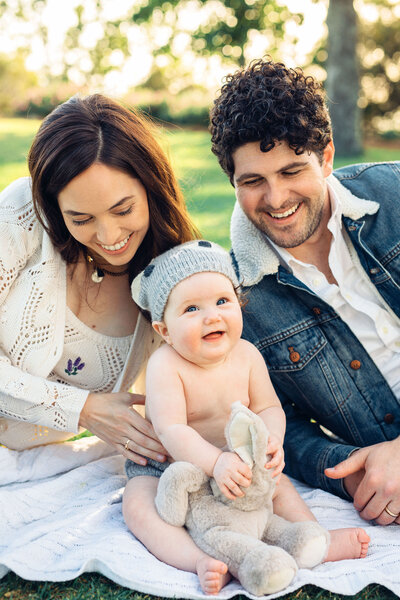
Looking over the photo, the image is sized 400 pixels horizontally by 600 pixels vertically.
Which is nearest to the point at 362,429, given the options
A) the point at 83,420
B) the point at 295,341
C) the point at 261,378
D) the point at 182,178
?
the point at 295,341

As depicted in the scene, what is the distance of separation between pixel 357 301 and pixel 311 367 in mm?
392

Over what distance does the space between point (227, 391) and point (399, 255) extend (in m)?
1.17

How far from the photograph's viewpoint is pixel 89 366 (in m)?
3.16

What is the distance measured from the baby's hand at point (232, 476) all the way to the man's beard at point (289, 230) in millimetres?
1196

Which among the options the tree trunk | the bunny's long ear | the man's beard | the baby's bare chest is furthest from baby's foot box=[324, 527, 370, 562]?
the tree trunk

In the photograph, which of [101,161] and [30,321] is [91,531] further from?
[101,161]

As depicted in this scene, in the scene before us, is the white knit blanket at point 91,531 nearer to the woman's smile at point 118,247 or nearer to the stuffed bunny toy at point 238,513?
the stuffed bunny toy at point 238,513

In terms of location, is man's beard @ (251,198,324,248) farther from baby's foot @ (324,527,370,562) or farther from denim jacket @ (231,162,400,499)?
baby's foot @ (324,527,370,562)

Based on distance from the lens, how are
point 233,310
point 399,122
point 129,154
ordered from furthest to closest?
point 399,122
point 129,154
point 233,310

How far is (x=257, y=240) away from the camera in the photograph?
318cm

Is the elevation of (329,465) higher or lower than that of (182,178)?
lower

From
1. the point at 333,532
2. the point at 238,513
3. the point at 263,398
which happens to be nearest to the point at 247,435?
the point at 238,513

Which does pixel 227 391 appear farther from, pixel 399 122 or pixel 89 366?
pixel 399 122

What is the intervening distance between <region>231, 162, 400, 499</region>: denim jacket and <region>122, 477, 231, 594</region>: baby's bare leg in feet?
2.91
